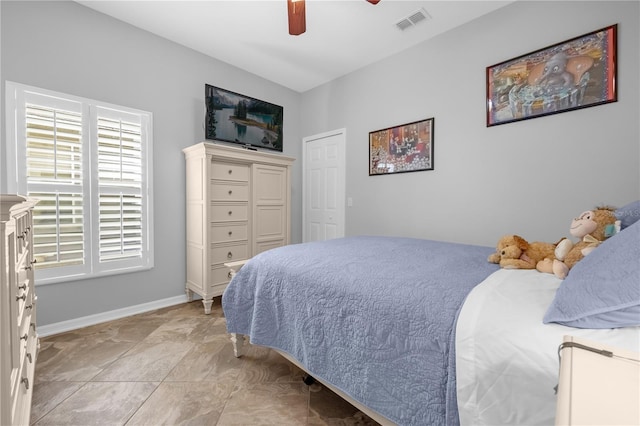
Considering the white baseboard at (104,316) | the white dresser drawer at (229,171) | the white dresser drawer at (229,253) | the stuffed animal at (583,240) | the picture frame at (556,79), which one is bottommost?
the white baseboard at (104,316)

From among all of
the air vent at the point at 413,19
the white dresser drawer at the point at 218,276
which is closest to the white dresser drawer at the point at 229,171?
the white dresser drawer at the point at 218,276

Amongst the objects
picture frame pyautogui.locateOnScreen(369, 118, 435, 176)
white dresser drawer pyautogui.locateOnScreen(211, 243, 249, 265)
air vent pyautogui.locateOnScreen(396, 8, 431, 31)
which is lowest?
white dresser drawer pyautogui.locateOnScreen(211, 243, 249, 265)

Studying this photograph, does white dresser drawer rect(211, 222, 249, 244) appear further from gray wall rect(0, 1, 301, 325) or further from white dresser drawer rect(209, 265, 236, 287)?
gray wall rect(0, 1, 301, 325)

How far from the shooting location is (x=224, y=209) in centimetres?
285

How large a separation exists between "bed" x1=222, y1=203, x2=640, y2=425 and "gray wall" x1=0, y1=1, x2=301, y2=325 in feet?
5.82

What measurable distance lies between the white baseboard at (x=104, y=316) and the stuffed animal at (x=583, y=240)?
312cm

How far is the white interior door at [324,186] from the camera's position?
3703mm

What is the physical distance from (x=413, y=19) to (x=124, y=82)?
2.76 metres

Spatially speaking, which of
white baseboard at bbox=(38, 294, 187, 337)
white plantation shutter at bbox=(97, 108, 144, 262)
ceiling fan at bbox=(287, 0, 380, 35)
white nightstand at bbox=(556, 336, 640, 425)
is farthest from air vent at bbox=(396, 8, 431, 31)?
white baseboard at bbox=(38, 294, 187, 337)

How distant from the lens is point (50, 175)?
7.25ft

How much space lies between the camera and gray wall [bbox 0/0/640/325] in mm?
2025

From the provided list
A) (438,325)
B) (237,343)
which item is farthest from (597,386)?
(237,343)

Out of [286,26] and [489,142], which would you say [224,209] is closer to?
[286,26]

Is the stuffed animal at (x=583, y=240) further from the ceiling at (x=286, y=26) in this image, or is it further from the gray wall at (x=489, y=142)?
the ceiling at (x=286, y=26)
